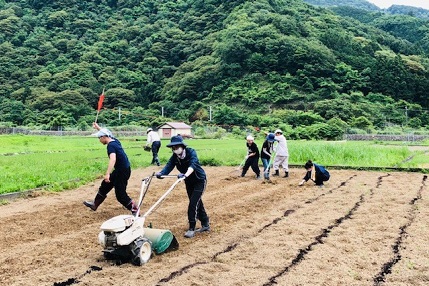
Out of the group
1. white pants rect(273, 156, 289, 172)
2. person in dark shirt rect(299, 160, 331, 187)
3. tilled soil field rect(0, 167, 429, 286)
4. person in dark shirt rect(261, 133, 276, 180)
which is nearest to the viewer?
tilled soil field rect(0, 167, 429, 286)

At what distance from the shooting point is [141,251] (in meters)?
5.29

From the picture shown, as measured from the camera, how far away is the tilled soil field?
4.88 meters

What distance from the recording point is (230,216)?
811 centimetres

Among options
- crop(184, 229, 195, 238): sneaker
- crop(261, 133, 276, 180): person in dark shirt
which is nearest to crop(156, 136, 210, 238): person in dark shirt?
crop(184, 229, 195, 238): sneaker

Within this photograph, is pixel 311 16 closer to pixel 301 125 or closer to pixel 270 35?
pixel 270 35

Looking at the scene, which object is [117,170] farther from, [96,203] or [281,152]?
[281,152]

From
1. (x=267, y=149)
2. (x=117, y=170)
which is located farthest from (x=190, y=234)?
(x=267, y=149)

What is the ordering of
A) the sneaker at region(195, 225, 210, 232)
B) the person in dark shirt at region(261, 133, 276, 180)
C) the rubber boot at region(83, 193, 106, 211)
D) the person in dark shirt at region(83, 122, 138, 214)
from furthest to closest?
1. the person in dark shirt at region(261, 133, 276, 180)
2. the rubber boot at region(83, 193, 106, 211)
3. the person in dark shirt at region(83, 122, 138, 214)
4. the sneaker at region(195, 225, 210, 232)

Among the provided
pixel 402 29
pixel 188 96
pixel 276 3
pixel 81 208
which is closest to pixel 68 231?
pixel 81 208

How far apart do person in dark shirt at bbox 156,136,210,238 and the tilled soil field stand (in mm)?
268

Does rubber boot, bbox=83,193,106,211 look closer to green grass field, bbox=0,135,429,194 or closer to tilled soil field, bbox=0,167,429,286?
tilled soil field, bbox=0,167,429,286

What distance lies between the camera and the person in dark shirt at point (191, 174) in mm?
6578

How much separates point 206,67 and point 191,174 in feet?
225

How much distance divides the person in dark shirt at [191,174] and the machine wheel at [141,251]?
1190mm
